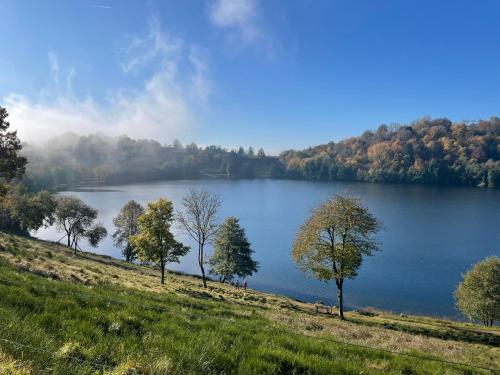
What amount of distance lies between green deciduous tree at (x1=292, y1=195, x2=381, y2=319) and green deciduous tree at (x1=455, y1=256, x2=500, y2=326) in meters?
16.5

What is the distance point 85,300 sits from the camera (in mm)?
8711

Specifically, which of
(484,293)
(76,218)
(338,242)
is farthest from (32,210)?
(484,293)

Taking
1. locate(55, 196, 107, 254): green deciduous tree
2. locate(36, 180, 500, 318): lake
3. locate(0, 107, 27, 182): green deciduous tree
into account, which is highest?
locate(0, 107, 27, 182): green deciduous tree

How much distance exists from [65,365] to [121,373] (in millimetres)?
653

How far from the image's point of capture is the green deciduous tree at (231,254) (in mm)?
54125

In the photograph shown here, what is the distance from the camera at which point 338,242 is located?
32.7 m

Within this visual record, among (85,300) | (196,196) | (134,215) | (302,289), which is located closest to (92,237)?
(134,215)

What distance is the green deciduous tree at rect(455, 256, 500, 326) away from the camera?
3853 cm

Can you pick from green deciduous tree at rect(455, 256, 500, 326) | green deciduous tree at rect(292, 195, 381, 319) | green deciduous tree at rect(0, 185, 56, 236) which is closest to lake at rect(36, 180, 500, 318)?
green deciduous tree at rect(292, 195, 381, 319)

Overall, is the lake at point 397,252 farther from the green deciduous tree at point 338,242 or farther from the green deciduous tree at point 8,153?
the green deciduous tree at point 8,153

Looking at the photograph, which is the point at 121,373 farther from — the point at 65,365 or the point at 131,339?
the point at 131,339

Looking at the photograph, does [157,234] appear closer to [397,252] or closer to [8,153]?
[8,153]

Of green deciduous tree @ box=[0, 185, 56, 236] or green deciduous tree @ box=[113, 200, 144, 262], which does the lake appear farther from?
green deciduous tree @ box=[0, 185, 56, 236]

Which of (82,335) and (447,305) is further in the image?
(447,305)
